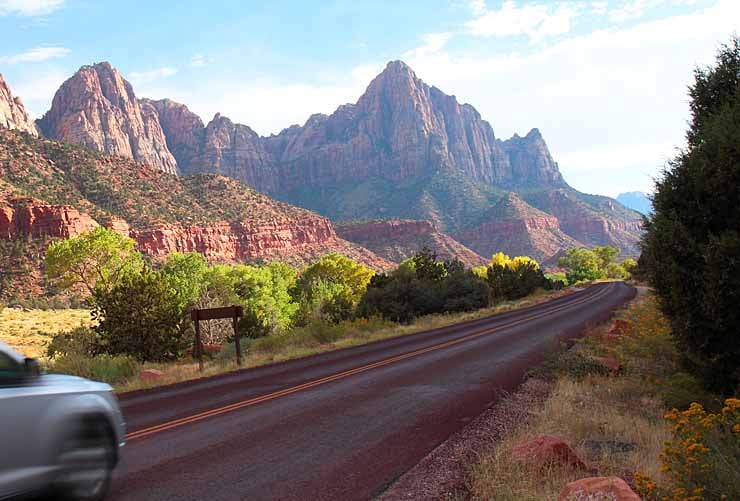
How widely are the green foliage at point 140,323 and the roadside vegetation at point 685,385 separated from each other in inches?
661

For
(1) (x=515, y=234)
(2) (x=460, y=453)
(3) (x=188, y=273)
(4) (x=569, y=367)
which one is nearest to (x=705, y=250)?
(2) (x=460, y=453)

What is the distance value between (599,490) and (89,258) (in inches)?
2200

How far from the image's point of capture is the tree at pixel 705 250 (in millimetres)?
7344

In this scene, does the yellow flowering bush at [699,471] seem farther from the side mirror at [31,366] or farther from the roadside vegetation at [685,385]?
the side mirror at [31,366]

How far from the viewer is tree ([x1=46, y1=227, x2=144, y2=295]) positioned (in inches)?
2044

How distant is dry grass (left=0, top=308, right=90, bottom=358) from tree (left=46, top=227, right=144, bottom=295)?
14.8ft

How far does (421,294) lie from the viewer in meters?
45.0

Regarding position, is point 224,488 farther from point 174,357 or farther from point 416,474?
point 174,357

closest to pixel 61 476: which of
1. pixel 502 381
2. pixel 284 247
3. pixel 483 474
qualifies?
pixel 483 474

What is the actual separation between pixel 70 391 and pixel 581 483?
14.5ft

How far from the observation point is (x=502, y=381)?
1304cm

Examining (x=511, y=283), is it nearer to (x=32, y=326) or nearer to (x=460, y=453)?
(x=32, y=326)

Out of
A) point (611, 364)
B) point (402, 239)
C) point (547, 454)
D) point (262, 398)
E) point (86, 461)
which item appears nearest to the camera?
point (86, 461)

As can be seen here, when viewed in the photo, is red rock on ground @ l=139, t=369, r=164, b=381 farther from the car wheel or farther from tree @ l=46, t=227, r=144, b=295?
tree @ l=46, t=227, r=144, b=295
